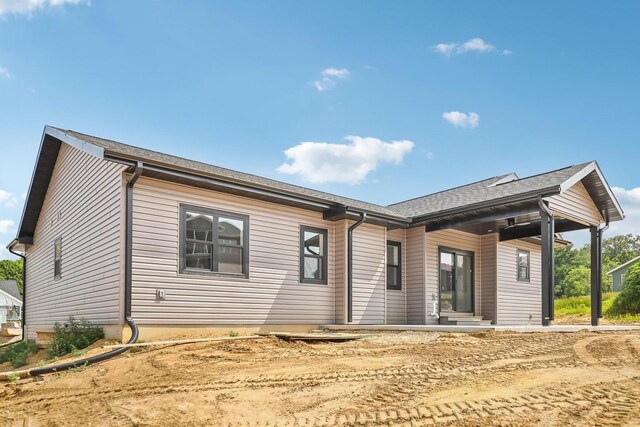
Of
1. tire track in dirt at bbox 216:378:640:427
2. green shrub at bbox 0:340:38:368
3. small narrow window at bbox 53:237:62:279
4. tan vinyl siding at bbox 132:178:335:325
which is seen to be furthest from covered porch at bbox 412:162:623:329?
green shrub at bbox 0:340:38:368

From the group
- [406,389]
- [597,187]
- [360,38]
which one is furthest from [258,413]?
[597,187]

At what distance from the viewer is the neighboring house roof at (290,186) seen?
9766mm

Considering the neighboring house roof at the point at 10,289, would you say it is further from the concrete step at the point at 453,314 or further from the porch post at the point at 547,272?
the porch post at the point at 547,272

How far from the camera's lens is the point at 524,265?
17453mm

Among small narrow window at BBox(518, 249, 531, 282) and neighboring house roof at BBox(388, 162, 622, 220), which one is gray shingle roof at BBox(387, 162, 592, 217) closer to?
neighboring house roof at BBox(388, 162, 622, 220)

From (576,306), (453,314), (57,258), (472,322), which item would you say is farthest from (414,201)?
(576,306)

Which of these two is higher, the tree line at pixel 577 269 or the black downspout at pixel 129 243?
the black downspout at pixel 129 243

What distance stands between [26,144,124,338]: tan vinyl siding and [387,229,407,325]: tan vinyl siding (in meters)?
7.39

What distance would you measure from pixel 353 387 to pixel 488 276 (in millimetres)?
11865

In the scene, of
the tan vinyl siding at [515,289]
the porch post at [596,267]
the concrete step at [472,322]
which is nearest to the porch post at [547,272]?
the porch post at [596,267]

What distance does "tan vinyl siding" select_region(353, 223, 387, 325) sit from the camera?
1291 centimetres

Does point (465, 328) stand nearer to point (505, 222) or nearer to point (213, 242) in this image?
point (213, 242)

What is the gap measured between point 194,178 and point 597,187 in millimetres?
10288

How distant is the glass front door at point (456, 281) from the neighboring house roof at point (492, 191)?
1.58m
